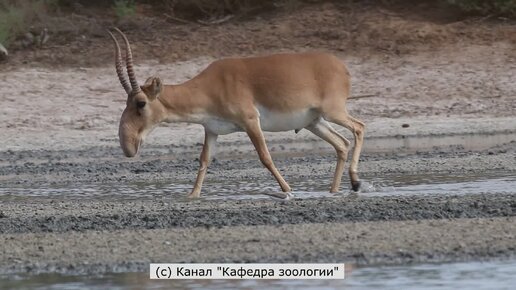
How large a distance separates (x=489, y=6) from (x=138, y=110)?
405 inches

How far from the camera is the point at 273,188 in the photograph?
13.2 m

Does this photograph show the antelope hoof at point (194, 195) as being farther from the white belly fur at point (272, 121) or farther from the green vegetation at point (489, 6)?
the green vegetation at point (489, 6)

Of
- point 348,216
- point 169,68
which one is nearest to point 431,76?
point 169,68

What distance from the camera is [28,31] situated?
22328 millimetres

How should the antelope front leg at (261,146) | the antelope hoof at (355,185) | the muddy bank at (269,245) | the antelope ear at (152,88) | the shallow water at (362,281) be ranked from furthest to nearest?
1. the antelope hoof at (355,185)
2. the antelope ear at (152,88)
3. the antelope front leg at (261,146)
4. the muddy bank at (269,245)
5. the shallow water at (362,281)

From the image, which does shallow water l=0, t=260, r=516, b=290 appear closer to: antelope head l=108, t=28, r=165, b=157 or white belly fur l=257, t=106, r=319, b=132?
antelope head l=108, t=28, r=165, b=157

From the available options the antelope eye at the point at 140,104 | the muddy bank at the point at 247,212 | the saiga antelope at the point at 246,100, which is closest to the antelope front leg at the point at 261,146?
the saiga antelope at the point at 246,100

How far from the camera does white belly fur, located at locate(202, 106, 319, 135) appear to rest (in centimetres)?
1263

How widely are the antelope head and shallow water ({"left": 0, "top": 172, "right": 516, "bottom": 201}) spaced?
0.57 m

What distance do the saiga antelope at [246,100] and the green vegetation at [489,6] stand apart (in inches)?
349

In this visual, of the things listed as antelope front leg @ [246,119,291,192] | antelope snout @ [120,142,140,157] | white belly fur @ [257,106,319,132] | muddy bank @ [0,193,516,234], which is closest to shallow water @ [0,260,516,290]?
muddy bank @ [0,193,516,234]

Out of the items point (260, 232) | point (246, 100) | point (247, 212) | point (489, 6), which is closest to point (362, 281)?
point (260, 232)

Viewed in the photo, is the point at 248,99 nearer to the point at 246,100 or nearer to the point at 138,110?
the point at 246,100

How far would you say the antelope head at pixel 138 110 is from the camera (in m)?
12.6
